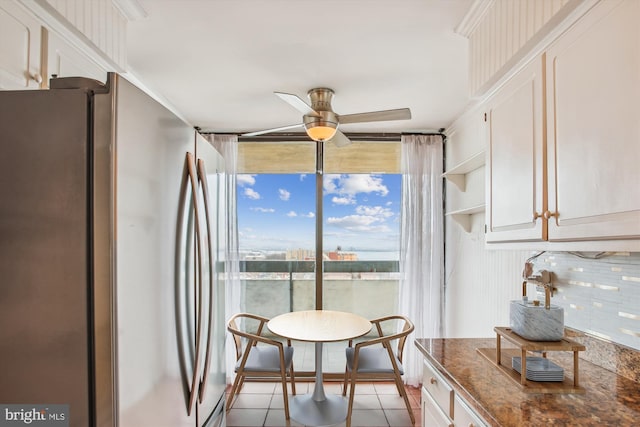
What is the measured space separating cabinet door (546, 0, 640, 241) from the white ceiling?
701mm

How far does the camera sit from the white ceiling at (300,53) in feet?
5.92

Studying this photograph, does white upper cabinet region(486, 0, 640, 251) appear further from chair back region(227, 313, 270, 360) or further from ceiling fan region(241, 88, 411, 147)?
chair back region(227, 313, 270, 360)

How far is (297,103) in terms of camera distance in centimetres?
228

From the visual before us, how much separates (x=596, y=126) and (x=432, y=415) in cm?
145

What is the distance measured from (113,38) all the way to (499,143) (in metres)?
1.83

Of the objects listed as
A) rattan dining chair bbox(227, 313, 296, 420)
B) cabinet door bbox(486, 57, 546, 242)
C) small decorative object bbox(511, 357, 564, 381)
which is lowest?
rattan dining chair bbox(227, 313, 296, 420)

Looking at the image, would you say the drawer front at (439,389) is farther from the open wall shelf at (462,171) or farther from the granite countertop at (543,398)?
the open wall shelf at (462,171)

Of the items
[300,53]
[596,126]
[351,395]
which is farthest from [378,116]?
[351,395]

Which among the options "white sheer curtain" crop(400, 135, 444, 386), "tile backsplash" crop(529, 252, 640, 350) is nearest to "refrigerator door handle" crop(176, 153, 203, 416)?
"tile backsplash" crop(529, 252, 640, 350)

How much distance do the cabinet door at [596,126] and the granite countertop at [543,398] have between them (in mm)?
558

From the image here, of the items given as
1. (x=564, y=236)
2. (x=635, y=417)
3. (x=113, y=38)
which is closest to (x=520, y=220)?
(x=564, y=236)

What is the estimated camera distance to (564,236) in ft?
4.27

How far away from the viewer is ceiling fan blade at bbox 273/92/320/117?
216 centimetres

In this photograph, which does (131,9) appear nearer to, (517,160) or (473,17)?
(473,17)
